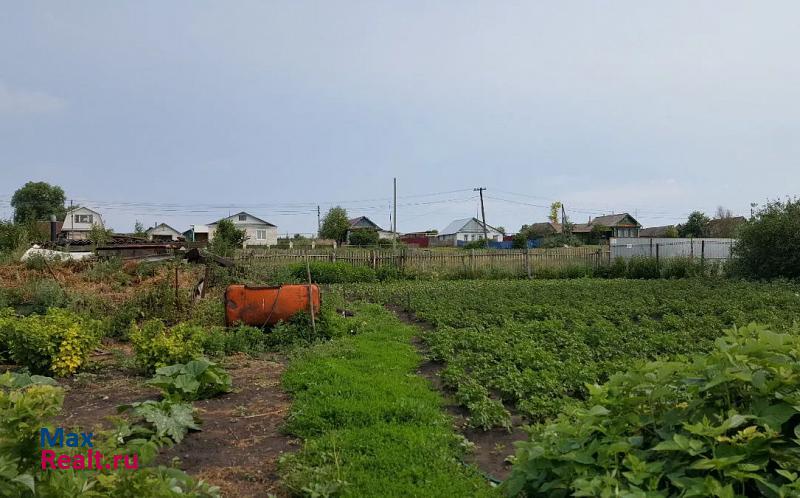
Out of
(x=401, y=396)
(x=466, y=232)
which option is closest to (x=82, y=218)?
(x=466, y=232)

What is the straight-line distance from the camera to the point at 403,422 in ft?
15.4

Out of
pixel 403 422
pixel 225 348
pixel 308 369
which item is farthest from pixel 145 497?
pixel 225 348

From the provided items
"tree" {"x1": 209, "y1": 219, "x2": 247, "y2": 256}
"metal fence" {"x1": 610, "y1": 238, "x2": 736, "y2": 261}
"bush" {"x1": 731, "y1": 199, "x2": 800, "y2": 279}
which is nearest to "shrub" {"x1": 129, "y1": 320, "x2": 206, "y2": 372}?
"tree" {"x1": 209, "y1": 219, "x2": 247, "y2": 256}

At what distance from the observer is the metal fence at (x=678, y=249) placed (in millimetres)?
23609

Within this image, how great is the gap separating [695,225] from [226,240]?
171ft

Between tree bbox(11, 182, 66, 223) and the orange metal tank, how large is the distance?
60544 millimetres

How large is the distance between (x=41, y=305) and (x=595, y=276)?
68.5ft

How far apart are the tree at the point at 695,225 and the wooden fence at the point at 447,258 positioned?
35842 mm

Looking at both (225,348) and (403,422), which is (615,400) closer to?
(403,422)

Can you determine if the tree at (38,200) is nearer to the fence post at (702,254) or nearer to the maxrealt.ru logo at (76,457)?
the fence post at (702,254)

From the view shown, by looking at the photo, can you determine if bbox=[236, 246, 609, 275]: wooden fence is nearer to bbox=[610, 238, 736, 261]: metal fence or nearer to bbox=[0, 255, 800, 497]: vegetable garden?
bbox=[610, 238, 736, 261]: metal fence

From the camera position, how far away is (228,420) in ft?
15.6

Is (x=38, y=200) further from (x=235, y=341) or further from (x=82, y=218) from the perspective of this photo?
(x=235, y=341)

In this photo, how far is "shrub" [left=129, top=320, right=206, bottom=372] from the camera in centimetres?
604
